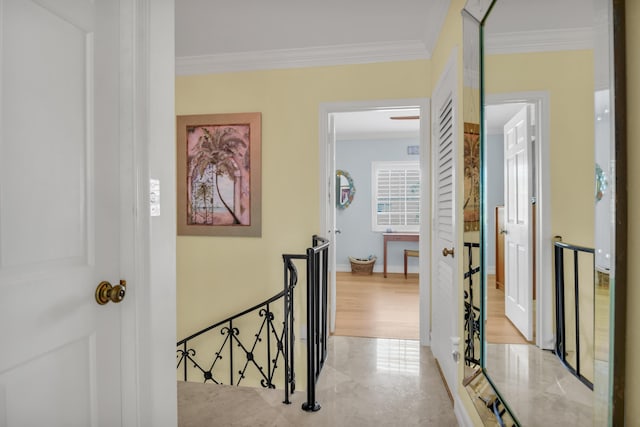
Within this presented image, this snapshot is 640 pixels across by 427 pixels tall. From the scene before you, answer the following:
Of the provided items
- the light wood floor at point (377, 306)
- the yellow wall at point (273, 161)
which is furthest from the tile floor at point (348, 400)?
the yellow wall at point (273, 161)

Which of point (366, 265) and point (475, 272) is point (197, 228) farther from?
point (366, 265)

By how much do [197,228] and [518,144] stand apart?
2.91 meters

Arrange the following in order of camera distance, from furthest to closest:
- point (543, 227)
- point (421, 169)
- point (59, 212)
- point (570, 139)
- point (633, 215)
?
point (421, 169)
point (59, 212)
point (543, 227)
point (570, 139)
point (633, 215)

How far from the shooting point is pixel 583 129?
71 cm

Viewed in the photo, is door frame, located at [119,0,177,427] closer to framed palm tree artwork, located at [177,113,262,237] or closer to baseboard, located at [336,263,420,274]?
framed palm tree artwork, located at [177,113,262,237]

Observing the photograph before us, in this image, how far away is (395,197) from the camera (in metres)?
6.48

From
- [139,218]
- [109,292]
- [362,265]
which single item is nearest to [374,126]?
[362,265]

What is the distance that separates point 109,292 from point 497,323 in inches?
48.9

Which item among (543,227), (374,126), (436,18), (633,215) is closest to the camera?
(633,215)

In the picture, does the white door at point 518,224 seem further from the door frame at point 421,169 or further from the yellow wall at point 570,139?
the door frame at point 421,169

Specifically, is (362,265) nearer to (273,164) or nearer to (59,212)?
(273,164)

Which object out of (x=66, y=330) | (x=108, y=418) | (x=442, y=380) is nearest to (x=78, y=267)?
(x=66, y=330)

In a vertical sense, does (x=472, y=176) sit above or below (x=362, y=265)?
above

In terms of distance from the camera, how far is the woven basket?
6172mm
